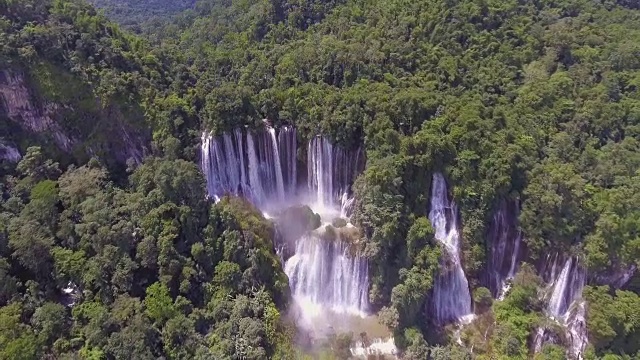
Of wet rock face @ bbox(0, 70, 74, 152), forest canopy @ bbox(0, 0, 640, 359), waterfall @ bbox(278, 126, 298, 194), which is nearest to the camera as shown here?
forest canopy @ bbox(0, 0, 640, 359)

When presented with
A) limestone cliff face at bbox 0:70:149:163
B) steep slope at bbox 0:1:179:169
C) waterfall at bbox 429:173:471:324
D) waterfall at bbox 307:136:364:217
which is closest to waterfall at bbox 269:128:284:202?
waterfall at bbox 307:136:364:217

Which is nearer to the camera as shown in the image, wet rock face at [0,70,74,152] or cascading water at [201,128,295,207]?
wet rock face at [0,70,74,152]

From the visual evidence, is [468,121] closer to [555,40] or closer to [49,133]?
[555,40]

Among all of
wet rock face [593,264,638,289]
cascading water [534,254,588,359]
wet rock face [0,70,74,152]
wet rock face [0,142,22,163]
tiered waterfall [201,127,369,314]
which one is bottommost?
cascading water [534,254,588,359]

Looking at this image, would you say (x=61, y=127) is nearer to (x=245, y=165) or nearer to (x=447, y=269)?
(x=245, y=165)

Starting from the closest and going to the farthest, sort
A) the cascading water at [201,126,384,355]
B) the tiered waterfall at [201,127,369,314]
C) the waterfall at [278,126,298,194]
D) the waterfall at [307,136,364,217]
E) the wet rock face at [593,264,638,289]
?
the wet rock face at [593,264,638,289]
the cascading water at [201,126,384,355]
the tiered waterfall at [201,127,369,314]
the waterfall at [307,136,364,217]
the waterfall at [278,126,298,194]

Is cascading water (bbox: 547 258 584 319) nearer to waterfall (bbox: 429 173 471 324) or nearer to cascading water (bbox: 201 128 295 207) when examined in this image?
waterfall (bbox: 429 173 471 324)

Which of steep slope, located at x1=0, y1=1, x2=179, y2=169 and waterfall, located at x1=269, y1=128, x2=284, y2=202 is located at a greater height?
steep slope, located at x1=0, y1=1, x2=179, y2=169
